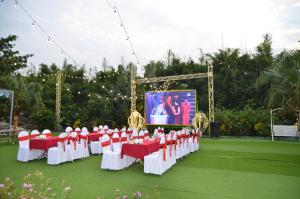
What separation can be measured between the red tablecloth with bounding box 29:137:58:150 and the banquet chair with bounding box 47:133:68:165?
0.24 m

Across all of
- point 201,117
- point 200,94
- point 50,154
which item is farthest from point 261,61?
point 50,154

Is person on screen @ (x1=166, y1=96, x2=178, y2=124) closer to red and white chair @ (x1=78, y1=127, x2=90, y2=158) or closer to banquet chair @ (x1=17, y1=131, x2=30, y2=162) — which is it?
red and white chair @ (x1=78, y1=127, x2=90, y2=158)

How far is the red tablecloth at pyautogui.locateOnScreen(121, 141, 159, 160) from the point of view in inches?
236

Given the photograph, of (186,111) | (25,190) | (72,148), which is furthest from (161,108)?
(25,190)

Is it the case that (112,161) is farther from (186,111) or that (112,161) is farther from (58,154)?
(186,111)

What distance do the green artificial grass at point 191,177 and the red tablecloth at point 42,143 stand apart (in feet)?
1.33

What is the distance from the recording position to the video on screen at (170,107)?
13.5 metres

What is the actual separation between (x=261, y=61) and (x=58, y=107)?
13219 millimetres

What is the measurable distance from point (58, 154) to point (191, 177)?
330 cm

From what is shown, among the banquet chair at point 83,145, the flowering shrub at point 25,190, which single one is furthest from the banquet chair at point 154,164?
the banquet chair at point 83,145

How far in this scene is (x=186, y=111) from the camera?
44.4 ft

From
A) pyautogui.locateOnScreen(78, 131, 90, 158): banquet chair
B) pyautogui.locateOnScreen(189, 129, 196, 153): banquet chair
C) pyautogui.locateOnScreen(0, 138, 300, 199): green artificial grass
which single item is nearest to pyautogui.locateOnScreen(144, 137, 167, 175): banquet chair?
pyautogui.locateOnScreen(0, 138, 300, 199): green artificial grass

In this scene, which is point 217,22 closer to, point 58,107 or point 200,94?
point 200,94

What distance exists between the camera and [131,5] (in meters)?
9.70
